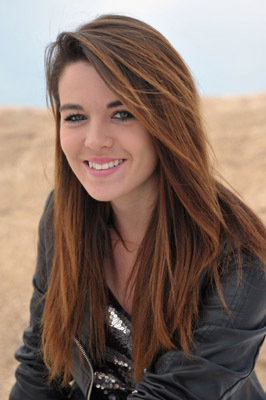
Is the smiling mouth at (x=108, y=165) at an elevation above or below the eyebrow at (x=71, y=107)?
below

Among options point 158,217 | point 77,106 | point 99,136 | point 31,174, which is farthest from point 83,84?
point 31,174

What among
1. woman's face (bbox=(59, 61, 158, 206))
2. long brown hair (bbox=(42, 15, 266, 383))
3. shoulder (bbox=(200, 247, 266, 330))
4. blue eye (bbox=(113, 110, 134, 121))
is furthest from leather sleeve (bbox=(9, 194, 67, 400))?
shoulder (bbox=(200, 247, 266, 330))

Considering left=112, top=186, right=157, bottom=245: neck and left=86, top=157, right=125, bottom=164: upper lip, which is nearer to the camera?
left=86, top=157, right=125, bottom=164: upper lip

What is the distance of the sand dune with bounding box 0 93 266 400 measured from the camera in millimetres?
4075

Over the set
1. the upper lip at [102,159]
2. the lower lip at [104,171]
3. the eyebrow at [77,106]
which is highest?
the eyebrow at [77,106]

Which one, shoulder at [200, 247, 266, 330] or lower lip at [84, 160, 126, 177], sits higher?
lower lip at [84, 160, 126, 177]

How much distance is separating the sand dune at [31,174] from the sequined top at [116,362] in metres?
1.47

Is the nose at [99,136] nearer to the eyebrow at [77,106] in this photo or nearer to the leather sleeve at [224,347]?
the eyebrow at [77,106]

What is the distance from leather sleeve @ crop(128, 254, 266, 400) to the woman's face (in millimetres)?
444

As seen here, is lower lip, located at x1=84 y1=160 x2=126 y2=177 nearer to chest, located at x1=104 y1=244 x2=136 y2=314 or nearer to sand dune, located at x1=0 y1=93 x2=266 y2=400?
chest, located at x1=104 y1=244 x2=136 y2=314

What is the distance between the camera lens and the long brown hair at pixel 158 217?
154 centimetres

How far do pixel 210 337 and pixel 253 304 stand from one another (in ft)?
0.54

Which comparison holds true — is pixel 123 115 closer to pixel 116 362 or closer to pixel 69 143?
pixel 69 143

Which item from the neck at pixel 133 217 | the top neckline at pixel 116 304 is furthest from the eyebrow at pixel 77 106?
the top neckline at pixel 116 304
